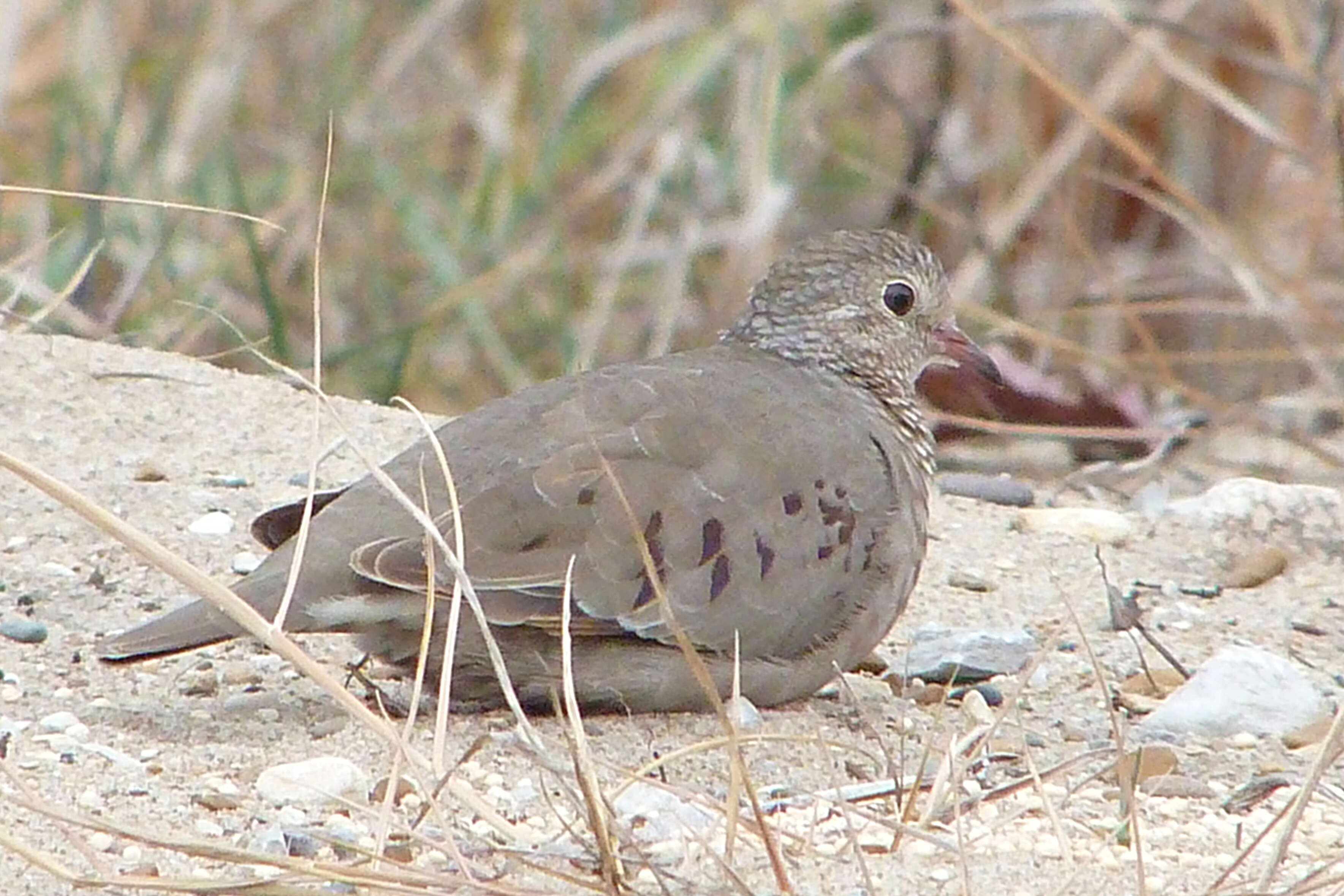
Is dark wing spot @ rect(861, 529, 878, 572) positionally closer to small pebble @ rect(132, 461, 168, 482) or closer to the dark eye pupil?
the dark eye pupil

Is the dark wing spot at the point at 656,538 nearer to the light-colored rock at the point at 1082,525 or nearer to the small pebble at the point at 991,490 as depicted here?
the light-colored rock at the point at 1082,525

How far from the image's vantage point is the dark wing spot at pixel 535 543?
132 inches

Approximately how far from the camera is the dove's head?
163 inches

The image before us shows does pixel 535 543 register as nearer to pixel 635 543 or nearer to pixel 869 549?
pixel 635 543

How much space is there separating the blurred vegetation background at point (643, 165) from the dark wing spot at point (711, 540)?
2.19m

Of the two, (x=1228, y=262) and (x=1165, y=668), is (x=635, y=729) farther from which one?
(x=1228, y=262)

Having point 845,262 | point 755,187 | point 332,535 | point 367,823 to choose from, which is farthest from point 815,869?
point 755,187

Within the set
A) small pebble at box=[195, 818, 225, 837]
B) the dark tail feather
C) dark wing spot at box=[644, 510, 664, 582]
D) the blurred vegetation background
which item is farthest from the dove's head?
small pebble at box=[195, 818, 225, 837]

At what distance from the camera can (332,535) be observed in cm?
341

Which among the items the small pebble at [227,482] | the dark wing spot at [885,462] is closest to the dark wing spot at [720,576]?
the dark wing spot at [885,462]

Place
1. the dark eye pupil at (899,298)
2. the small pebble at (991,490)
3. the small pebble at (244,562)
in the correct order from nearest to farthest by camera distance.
A: 1. the small pebble at (244,562)
2. the dark eye pupil at (899,298)
3. the small pebble at (991,490)

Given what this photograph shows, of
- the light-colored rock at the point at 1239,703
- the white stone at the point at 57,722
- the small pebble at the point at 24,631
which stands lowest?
the small pebble at the point at 24,631

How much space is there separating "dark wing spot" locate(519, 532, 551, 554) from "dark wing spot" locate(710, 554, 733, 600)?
26cm

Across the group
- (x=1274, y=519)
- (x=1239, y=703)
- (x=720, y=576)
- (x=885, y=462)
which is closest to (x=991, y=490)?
(x=1274, y=519)
